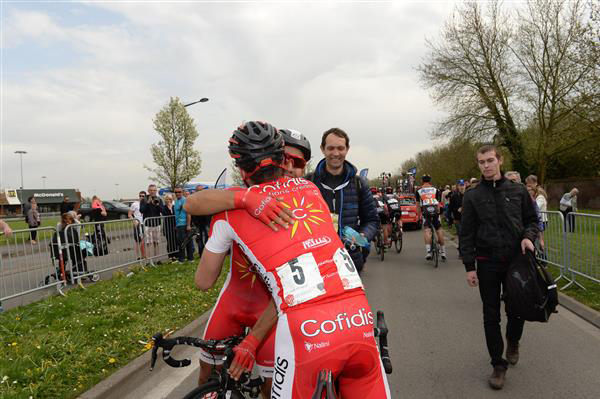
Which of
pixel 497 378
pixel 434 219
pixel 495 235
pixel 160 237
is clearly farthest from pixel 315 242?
pixel 160 237

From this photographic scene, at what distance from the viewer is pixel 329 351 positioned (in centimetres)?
154

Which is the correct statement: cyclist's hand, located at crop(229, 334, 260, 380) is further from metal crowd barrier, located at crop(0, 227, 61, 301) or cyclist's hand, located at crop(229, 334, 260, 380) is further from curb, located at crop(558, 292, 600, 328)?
metal crowd barrier, located at crop(0, 227, 61, 301)

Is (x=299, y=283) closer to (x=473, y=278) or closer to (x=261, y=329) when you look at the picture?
(x=261, y=329)

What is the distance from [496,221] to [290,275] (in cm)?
262

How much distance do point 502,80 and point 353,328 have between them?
90.1 ft

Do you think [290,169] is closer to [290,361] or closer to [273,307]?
[273,307]

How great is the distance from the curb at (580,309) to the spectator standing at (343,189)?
354 centimetres

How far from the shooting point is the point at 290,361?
1562 millimetres

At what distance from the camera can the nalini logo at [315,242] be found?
168 cm

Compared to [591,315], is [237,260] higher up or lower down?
higher up

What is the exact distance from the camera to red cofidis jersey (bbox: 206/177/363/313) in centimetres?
162

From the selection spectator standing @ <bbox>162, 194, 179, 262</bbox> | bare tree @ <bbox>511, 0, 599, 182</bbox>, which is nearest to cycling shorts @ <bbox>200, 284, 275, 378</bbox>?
spectator standing @ <bbox>162, 194, 179, 262</bbox>

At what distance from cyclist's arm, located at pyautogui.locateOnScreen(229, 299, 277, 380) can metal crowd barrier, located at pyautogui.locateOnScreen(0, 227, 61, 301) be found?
5.93 m

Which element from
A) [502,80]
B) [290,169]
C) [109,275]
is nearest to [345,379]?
[290,169]
